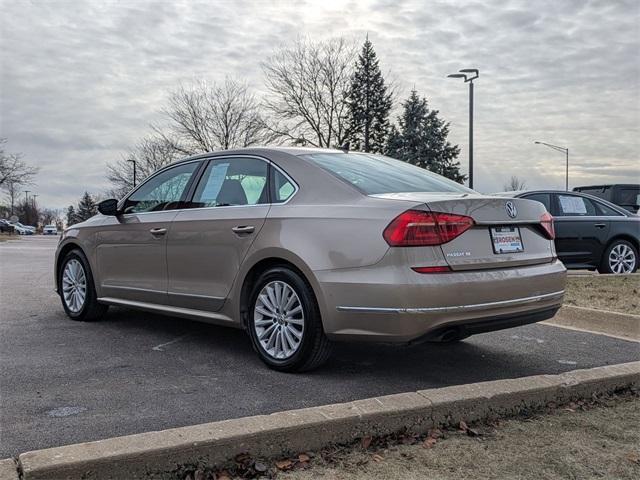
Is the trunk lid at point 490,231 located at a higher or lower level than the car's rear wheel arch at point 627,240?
higher

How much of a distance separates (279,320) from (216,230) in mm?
918

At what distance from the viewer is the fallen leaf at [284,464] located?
282 centimetres

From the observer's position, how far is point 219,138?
40.3m

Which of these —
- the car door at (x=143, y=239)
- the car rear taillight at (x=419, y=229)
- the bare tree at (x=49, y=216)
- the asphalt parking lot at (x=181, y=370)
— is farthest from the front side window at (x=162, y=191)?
the bare tree at (x=49, y=216)

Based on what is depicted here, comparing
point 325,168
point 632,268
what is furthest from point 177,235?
point 632,268

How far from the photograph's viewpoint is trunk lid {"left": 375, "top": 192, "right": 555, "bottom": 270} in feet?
12.5

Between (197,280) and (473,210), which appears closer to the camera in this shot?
(473,210)

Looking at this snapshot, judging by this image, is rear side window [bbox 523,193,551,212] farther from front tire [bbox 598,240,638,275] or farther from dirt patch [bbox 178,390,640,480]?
dirt patch [bbox 178,390,640,480]

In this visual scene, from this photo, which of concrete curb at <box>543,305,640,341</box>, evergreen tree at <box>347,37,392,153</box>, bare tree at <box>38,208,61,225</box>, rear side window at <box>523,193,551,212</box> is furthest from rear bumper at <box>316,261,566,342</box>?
bare tree at <box>38,208,61,225</box>

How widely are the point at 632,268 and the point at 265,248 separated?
815 cm

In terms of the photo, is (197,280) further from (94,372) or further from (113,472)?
(113,472)

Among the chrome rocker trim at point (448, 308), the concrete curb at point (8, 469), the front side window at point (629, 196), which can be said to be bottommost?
the concrete curb at point (8, 469)

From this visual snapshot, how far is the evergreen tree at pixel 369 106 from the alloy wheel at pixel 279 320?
128ft

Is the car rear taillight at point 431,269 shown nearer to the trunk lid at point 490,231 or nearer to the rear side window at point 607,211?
the trunk lid at point 490,231
